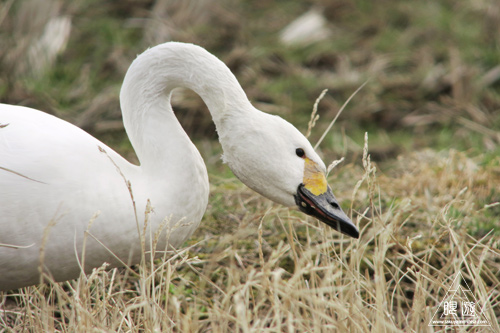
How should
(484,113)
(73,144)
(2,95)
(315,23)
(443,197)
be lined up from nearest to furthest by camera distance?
(73,144) → (443,197) → (2,95) → (484,113) → (315,23)

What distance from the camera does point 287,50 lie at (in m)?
6.55

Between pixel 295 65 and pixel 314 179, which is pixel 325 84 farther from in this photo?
pixel 314 179

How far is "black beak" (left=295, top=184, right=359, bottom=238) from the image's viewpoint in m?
2.32

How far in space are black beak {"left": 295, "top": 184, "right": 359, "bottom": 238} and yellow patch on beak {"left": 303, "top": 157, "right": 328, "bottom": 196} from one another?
0.05 feet

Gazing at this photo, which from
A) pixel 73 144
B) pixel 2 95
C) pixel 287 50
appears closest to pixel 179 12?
pixel 287 50

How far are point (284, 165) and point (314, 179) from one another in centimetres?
12

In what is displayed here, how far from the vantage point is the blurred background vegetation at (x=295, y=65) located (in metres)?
5.04

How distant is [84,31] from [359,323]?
5.02 metres

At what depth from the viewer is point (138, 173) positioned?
244 centimetres

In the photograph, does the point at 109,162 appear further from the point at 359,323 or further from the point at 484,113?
the point at 484,113

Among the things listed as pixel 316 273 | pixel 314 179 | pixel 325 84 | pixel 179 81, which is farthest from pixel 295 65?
pixel 314 179

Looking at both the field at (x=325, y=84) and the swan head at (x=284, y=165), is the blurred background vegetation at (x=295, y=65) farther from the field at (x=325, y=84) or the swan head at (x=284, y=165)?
the swan head at (x=284, y=165)

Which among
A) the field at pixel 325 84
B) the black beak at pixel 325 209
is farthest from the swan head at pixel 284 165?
the field at pixel 325 84

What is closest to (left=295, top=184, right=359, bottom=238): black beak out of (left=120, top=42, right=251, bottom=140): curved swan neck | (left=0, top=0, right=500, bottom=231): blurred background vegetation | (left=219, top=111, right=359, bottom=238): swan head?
(left=219, top=111, right=359, bottom=238): swan head
